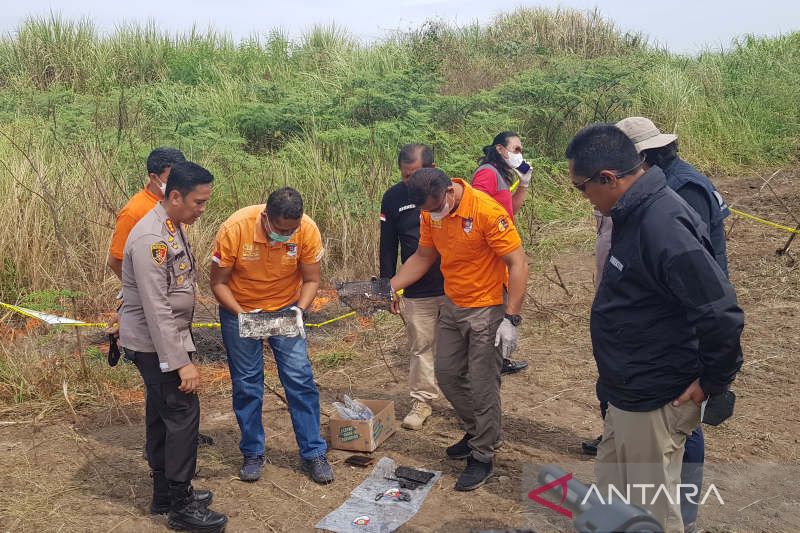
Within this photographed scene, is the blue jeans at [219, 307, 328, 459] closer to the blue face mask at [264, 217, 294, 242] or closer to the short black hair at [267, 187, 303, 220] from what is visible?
the blue face mask at [264, 217, 294, 242]

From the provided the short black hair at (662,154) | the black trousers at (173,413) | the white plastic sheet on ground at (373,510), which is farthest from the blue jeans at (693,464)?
the black trousers at (173,413)

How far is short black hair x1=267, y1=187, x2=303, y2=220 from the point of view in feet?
13.5

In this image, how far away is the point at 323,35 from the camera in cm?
1830

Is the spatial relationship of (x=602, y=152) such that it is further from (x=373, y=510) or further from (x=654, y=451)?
(x=373, y=510)

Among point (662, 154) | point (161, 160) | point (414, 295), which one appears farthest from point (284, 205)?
point (662, 154)

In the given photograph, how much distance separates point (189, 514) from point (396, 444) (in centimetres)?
154

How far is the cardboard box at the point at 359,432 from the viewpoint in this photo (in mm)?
4859

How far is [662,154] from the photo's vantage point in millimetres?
3855

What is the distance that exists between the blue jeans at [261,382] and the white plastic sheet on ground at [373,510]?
38 cm

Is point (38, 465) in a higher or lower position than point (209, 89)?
lower

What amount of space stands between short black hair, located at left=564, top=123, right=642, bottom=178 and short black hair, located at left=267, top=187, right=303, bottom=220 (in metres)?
1.69

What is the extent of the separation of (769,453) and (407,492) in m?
2.22

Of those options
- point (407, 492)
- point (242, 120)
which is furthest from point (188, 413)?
point (242, 120)

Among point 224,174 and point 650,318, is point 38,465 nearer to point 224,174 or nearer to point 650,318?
Result: point 650,318
